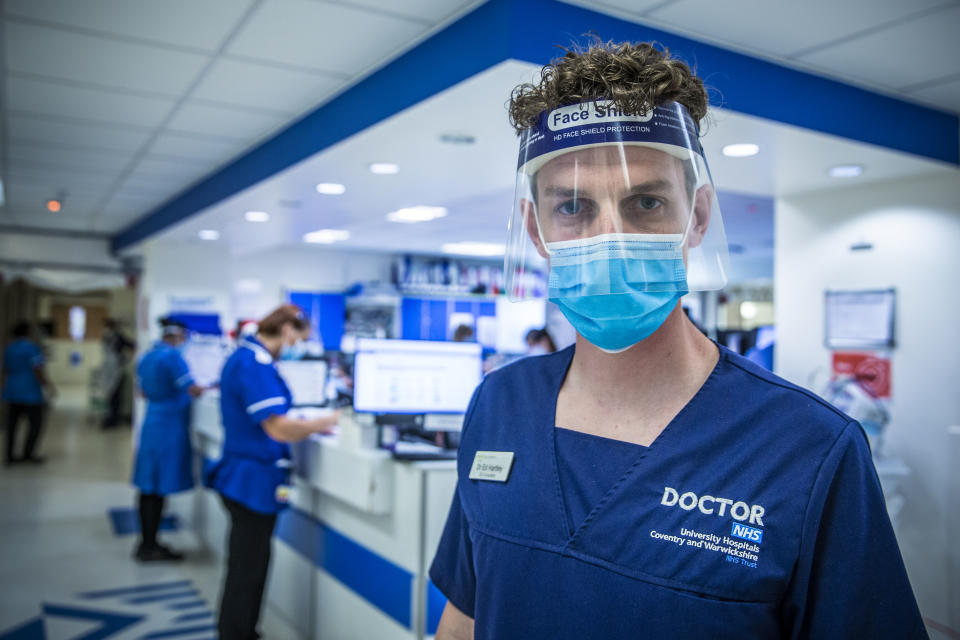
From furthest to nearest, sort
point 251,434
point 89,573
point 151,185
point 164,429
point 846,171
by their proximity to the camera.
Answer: point 151,185, point 164,429, point 89,573, point 846,171, point 251,434

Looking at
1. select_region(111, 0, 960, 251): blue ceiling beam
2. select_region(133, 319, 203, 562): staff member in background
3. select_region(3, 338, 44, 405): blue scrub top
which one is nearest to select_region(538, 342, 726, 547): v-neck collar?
select_region(111, 0, 960, 251): blue ceiling beam

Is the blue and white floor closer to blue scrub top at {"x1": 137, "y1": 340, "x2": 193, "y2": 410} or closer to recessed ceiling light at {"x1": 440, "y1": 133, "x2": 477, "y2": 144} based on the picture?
blue scrub top at {"x1": 137, "y1": 340, "x2": 193, "y2": 410}

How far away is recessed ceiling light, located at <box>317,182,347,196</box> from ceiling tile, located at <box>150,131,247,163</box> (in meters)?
0.56

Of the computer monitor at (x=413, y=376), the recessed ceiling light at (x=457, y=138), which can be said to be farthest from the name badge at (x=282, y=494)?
the recessed ceiling light at (x=457, y=138)

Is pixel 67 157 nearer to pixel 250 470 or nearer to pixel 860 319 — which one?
pixel 250 470

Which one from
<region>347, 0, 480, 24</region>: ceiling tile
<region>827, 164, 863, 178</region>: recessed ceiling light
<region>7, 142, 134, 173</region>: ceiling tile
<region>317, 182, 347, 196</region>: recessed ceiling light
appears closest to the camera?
<region>347, 0, 480, 24</region>: ceiling tile

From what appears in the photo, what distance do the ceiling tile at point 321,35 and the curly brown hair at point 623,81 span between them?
1.90 meters

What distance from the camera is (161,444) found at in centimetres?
525

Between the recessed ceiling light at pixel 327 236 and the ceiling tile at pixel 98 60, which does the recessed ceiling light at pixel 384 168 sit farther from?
the recessed ceiling light at pixel 327 236

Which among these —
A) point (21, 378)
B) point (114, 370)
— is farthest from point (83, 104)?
point (114, 370)

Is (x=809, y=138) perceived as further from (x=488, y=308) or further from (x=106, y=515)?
(x=488, y=308)

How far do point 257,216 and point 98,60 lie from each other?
9.61 ft

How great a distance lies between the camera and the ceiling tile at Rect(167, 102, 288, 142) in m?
4.05

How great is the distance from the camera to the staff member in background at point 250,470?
10.8ft
